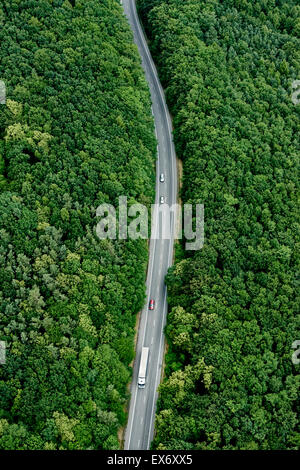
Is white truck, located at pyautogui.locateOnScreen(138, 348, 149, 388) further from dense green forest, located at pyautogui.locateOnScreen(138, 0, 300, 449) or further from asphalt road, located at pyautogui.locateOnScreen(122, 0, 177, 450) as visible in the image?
dense green forest, located at pyautogui.locateOnScreen(138, 0, 300, 449)

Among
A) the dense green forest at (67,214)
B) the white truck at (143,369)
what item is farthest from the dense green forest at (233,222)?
the dense green forest at (67,214)

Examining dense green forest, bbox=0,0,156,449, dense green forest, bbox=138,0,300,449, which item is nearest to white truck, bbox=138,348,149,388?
dense green forest, bbox=0,0,156,449

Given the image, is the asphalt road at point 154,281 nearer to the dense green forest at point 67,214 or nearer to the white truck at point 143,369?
the white truck at point 143,369

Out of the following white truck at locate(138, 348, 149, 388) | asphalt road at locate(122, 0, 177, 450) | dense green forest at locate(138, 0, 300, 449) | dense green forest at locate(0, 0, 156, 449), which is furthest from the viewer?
white truck at locate(138, 348, 149, 388)

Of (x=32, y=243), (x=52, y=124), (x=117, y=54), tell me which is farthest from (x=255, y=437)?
(x=117, y=54)

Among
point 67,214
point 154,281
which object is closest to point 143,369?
point 154,281
